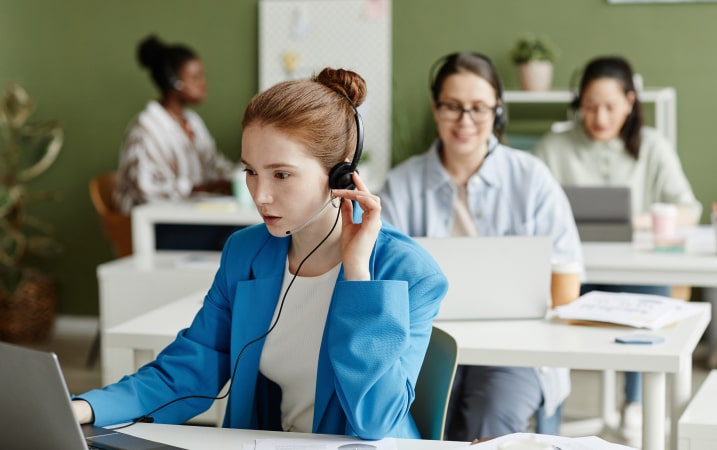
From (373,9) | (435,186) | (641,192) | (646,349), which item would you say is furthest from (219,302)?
(373,9)

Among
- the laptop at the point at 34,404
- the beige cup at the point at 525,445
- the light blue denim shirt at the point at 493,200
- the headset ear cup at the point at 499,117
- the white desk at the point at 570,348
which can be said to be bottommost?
the white desk at the point at 570,348

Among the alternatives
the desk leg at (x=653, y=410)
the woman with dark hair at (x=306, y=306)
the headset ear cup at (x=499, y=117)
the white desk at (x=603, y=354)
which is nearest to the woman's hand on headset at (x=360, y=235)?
the woman with dark hair at (x=306, y=306)

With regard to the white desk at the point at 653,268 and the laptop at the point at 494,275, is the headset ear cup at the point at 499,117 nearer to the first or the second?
the white desk at the point at 653,268

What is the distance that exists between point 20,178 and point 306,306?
12.4 feet

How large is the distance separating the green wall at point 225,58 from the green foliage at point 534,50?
20cm

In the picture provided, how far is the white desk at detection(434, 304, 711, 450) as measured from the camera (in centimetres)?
193

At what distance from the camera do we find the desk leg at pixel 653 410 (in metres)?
1.96

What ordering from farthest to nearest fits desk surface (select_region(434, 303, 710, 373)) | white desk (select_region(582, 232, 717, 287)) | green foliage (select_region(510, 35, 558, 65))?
green foliage (select_region(510, 35, 558, 65)), white desk (select_region(582, 232, 717, 287)), desk surface (select_region(434, 303, 710, 373))

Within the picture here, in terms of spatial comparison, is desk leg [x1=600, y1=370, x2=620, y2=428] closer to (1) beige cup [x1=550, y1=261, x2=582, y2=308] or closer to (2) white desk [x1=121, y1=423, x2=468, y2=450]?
(1) beige cup [x1=550, y1=261, x2=582, y2=308]

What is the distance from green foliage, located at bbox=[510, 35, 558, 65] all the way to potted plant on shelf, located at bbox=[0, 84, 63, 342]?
2332 mm

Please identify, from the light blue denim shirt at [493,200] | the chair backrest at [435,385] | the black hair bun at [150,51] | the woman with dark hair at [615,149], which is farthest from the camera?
the black hair bun at [150,51]

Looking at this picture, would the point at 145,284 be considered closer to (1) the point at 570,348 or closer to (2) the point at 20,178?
(1) the point at 570,348

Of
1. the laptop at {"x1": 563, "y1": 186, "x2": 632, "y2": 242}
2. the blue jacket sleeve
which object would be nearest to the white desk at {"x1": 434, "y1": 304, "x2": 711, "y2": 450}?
the blue jacket sleeve

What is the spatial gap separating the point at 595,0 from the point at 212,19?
72.7 inches
